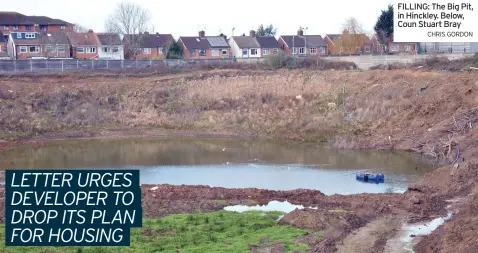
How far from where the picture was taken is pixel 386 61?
66.4 metres

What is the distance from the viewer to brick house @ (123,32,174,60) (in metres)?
87.9

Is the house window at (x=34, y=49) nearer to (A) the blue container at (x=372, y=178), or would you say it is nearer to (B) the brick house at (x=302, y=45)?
(B) the brick house at (x=302, y=45)

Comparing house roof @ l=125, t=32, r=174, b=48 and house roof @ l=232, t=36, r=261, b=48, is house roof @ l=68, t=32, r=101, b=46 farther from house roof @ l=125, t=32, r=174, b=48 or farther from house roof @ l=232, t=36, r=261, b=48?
house roof @ l=232, t=36, r=261, b=48

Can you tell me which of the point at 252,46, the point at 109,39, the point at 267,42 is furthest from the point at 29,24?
the point at 267,42

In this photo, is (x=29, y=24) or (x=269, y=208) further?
(x=29, y=24)

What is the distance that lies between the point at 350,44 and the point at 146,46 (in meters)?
27.0

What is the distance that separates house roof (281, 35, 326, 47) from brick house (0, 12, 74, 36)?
3061 centimetres

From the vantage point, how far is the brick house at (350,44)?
285ft

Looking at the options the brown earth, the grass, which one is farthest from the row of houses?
the grass

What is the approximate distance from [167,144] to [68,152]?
24.4 ft

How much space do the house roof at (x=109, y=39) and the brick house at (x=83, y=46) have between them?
885mm

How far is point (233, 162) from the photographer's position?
4159 cm

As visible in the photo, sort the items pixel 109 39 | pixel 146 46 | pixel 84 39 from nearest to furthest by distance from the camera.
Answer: pixel 84 39 < pixel 109 39 < pixel 146 46

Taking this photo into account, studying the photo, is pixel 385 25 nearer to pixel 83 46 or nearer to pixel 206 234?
pixel 83 46
